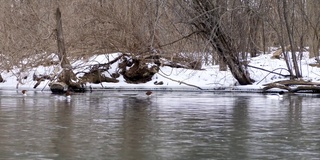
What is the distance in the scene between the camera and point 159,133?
39.9ft

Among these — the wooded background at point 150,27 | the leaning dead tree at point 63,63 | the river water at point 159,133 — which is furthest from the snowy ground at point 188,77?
the river water at point 159,133

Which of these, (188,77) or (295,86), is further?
(188,77)

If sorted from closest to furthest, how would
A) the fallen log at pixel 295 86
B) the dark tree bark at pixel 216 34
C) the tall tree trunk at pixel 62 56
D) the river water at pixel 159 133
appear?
the river water at pixel 159 133 → the fallen log at pixel 295 86 → the dark tree bark at pixel 216 34 → the tall tree trunk at pixel 62 56

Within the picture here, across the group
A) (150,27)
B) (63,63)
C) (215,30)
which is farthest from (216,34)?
(63,63)

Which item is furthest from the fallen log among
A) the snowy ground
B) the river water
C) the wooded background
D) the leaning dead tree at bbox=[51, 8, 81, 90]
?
the leaning dead tree at bbox=[51, 8, 81, 90]

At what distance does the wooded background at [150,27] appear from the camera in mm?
28438

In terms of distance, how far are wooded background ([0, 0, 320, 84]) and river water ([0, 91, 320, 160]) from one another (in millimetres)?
10154

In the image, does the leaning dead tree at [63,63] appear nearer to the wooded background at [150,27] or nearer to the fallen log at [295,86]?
the wooded background at [150,27]

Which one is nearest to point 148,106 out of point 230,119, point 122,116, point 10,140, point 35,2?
point 122,116

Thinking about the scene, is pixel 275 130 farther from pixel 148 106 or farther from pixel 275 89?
pixel 275 89

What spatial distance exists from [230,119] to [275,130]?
2.52 metres

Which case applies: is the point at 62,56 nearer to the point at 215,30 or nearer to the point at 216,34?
the point at 216,34

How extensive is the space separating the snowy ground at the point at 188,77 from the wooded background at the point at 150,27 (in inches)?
31.4

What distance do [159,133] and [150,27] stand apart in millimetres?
20558
